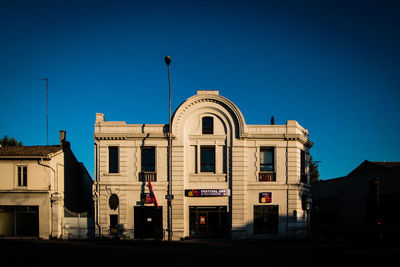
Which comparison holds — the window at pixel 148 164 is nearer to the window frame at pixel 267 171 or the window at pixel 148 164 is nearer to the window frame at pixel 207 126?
the window frame at pixel 207 126

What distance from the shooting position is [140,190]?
26.7 meters

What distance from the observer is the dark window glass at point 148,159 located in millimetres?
27188

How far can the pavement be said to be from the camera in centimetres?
1647

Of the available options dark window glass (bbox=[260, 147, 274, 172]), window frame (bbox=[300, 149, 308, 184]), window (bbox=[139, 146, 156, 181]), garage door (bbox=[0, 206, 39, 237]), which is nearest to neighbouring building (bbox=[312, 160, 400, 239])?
window frame (bbox=[300, 149, 308, 184])

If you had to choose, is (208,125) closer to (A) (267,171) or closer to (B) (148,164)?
(B) (148,164)

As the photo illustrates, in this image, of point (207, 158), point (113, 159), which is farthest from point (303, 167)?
point (113, 159)

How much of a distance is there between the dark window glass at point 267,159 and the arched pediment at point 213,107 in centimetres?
232

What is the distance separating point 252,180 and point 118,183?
34.3ft

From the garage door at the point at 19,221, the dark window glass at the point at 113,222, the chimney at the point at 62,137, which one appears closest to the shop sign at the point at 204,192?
the dark window glass at the point at 113,222

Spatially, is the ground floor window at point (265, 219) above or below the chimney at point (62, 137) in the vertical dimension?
below

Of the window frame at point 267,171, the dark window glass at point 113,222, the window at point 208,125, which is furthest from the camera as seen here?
the window at point 208,125

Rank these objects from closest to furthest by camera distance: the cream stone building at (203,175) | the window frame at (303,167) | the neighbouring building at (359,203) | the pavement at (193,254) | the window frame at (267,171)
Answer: the pavement at (193,254)
the cream stone building at (203,175)
the window frame at (267,171)
the window frame at (303,167)
the neighbouring building at (359,203)

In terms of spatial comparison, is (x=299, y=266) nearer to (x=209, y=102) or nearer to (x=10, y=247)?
(x=209, y=102)

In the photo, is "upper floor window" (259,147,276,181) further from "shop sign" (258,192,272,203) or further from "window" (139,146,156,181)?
"window" (139,146,156,181)
